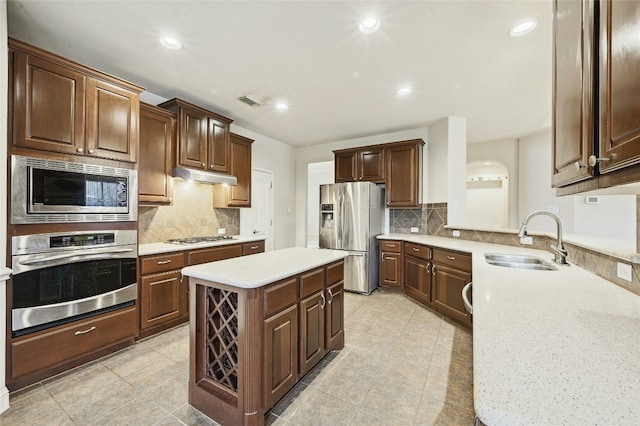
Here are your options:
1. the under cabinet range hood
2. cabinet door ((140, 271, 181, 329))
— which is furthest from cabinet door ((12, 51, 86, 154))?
cabinet door ((140, 271, 181, 329))

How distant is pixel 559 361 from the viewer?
0.72m

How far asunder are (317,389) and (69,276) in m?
2.08

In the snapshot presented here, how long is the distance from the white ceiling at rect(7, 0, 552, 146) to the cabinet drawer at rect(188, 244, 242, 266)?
1855mm

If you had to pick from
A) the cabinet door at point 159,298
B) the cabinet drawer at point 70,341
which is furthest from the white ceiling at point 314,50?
the cabinet drawer at point 70,341

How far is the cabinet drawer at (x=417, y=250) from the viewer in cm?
352

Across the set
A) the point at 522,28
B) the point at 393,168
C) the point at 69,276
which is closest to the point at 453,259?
the point at 393,168

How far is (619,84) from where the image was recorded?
76 centimetres

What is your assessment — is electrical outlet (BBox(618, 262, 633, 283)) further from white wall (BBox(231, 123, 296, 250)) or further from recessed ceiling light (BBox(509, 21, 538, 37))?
white wall (BBox(231, 123, 296, 250))

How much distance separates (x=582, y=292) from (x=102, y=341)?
3353 millimetres

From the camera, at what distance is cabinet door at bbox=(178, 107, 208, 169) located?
311 cm

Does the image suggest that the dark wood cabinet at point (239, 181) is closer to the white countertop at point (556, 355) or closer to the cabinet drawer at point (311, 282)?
the cabinet drawer at point (311, 282)

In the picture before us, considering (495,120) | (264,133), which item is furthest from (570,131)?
(264,133)

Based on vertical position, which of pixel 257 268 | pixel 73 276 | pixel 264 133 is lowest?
pixel 73 276

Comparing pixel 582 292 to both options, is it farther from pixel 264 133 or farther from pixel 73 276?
pixel 264 133
